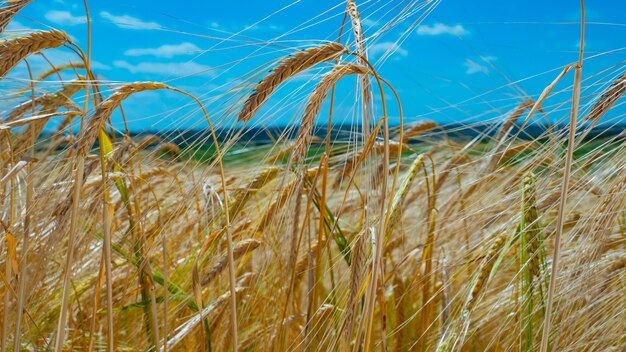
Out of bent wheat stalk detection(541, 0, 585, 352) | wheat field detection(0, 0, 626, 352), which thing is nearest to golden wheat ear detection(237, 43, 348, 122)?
wheat field detection(0, 0, 626, 352)

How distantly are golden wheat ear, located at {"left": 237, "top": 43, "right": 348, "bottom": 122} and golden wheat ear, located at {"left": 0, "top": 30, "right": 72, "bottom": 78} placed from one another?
1.32 feet

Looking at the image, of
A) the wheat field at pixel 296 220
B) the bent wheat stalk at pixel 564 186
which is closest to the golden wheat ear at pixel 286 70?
the wheat field at pixel 296 220

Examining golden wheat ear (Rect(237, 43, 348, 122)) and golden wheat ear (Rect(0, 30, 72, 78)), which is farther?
golden wheat ear (Rect(0, 30, 72, 78))

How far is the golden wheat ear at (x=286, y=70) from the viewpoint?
1.01m

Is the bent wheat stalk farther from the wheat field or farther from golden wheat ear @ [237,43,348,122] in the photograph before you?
golden wheat ear @ [237,43,348,122]

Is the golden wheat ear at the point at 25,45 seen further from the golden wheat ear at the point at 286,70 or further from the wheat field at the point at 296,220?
the golden wheat ear at the point at 286,70

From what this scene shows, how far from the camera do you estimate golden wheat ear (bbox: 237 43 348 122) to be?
39.9 inches

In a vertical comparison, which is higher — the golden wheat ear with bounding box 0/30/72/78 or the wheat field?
the golden wheat ear with bounding box 0/30/72/78

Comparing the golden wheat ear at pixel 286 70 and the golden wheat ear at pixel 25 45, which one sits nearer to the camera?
the golden wheat ear at pixel 286 70

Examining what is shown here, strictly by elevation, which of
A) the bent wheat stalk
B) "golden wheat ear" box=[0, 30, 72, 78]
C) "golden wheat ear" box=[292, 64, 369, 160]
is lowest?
the bent wheat stalk

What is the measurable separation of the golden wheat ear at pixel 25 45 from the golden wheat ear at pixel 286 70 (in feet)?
1.32

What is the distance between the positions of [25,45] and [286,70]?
0.51 meters

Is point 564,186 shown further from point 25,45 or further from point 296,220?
point 25,45

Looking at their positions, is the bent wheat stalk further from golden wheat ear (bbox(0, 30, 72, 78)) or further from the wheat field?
golden wheat ear (bbox(0, 30, 72, 78))
